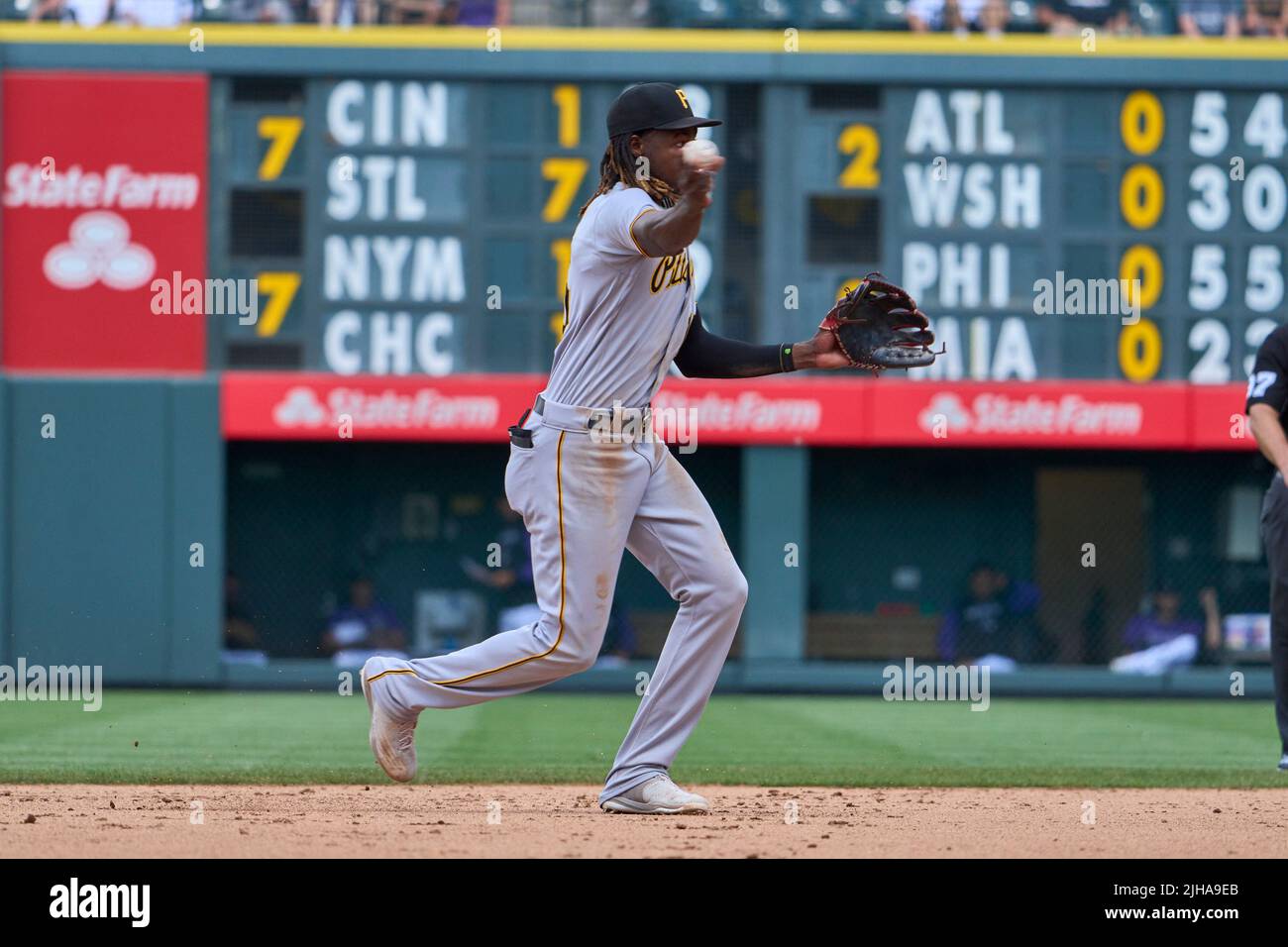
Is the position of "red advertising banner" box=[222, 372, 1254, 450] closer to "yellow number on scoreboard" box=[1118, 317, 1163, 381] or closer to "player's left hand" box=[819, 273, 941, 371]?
"yellow number on scoreboard" box=[1118, 317, 1163, 381]

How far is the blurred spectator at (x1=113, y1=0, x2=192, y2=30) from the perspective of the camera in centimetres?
1659

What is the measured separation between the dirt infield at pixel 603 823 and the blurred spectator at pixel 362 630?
948 cm

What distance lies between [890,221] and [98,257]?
6874mm

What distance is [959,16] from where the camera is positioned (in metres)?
16.9

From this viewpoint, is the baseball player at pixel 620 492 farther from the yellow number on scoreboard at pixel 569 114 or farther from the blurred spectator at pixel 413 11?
the blurred spectator at pixel 413 11

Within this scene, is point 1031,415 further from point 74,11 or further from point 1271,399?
point 1271,399

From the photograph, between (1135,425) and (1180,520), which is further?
(1180,520)

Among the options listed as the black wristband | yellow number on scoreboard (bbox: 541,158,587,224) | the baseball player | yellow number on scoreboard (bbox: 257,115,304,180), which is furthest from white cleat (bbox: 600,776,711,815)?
yellow number on scoreboard (bbox: 257,115,304,180)

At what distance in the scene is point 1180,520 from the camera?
18625 millimetres

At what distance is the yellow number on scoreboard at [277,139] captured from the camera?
16.2 m

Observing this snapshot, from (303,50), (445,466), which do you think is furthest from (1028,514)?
(303,50)

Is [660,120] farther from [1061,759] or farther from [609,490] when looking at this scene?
[1061,759]

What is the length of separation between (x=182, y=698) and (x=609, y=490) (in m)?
9.88

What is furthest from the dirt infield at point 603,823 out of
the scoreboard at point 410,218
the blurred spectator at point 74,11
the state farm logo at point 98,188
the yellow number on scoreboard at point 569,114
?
the blurred spectator at point 74,11
